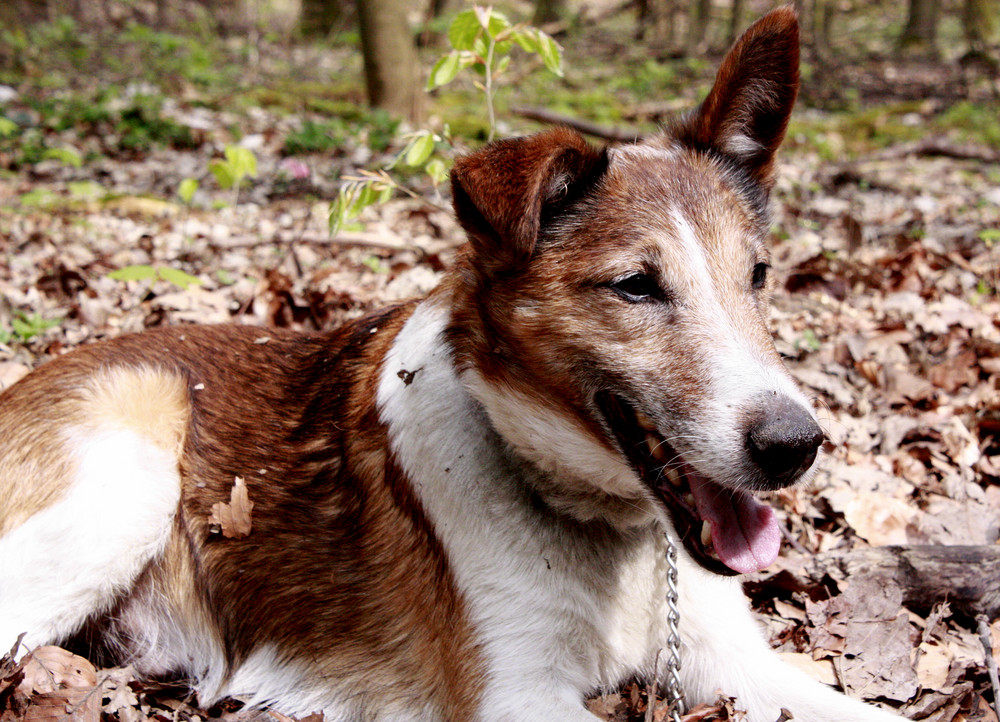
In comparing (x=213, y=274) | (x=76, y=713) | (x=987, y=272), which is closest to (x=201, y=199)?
(x=213, y=274)

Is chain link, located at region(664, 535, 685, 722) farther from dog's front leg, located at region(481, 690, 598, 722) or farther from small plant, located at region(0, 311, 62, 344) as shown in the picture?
small plant, located at region(0, 311, 62, 344)

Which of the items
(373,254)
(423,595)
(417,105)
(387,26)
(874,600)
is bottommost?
(874,600)

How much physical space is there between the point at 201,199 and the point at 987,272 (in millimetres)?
6356

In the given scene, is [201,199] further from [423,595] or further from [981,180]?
[981,180]

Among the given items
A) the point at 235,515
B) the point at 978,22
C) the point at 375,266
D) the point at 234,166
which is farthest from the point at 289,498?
the point at 978,22

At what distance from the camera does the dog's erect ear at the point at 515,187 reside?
239 cm

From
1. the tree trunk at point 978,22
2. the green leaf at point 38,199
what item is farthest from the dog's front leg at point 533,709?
the tree trunk at point 978,22

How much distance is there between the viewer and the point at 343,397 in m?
3.31

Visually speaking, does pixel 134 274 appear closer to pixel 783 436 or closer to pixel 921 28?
pixel 783 436

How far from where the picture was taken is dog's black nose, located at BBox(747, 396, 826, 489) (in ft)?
7.24

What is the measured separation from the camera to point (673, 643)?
9.16 feet

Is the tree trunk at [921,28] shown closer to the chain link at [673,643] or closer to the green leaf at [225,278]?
the green leaf at [225,278]

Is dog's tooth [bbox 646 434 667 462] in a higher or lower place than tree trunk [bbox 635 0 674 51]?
lower

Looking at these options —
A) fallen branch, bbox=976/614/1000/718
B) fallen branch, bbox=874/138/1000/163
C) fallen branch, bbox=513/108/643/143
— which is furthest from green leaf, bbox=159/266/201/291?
fallen branch, bbox=874/138/1000/163
